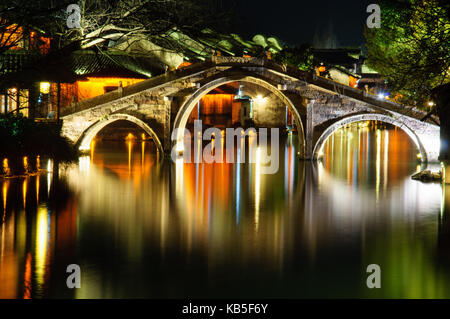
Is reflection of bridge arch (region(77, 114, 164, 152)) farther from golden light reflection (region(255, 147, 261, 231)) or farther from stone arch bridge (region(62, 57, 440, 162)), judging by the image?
golden light reflection (region(255, 147, 261, 231))

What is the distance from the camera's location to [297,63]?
185 feet

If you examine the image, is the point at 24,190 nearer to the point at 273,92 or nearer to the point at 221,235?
the point at 221,235

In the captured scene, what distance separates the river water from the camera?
1025 centimetres

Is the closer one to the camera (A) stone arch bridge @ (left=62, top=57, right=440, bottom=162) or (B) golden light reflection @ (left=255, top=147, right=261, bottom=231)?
(B) golden light reflection @ (left=255, top=147, right=261, bottom=231)

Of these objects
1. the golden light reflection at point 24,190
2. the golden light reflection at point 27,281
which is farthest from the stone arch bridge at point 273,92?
the golden light reflection at point 27,281

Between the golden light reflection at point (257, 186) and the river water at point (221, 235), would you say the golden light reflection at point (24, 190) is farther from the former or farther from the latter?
the golden light reflection at point (257, 186)

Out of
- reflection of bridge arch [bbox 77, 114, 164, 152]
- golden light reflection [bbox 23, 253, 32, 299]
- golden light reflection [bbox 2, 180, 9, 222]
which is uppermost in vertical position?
reflection of bridge arch [bbox 77, 114, 164, 152]

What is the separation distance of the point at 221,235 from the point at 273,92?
19129mm

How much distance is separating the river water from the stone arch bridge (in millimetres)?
6440

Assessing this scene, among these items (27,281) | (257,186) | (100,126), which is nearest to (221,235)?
(27,281)

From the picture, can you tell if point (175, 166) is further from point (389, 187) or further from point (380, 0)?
point (380, 0)

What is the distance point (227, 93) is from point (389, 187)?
3136cm

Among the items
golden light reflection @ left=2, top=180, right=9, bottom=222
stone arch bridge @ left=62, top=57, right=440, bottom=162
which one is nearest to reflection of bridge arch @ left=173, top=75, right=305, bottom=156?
stone arch bridge @ left=62, top=57, right=440, bottom=162
